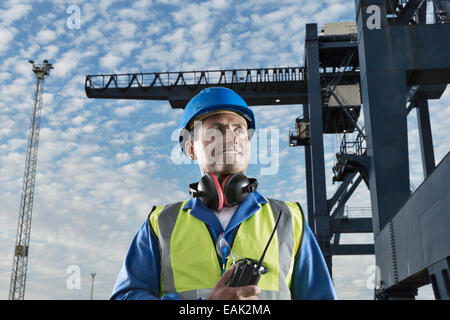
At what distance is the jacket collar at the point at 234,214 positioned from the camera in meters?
2.39

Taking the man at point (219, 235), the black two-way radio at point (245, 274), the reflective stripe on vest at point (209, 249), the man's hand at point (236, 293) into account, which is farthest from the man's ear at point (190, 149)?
the man's hand at point (236, 293)

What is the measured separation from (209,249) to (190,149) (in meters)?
0.81

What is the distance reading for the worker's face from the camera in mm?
2582

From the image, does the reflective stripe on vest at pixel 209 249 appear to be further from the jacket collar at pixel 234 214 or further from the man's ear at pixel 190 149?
the man's ear at pixel 190 149

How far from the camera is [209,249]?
2.30m

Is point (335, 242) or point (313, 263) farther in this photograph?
point (335, 242)

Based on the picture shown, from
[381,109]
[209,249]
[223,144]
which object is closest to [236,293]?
[209,249]

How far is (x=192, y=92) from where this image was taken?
26.9 metres

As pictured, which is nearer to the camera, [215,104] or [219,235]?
[219,235]

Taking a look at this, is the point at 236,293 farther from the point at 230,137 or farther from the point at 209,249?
the point at 230,137

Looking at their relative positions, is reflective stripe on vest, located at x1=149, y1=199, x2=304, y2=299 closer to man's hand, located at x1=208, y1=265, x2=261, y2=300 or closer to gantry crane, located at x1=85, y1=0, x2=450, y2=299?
man's hand, located at x1=208, y1=265, x2=261, y2=300

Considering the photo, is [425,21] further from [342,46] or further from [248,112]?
[248,112]

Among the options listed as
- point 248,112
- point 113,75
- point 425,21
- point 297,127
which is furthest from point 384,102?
point 113,75
